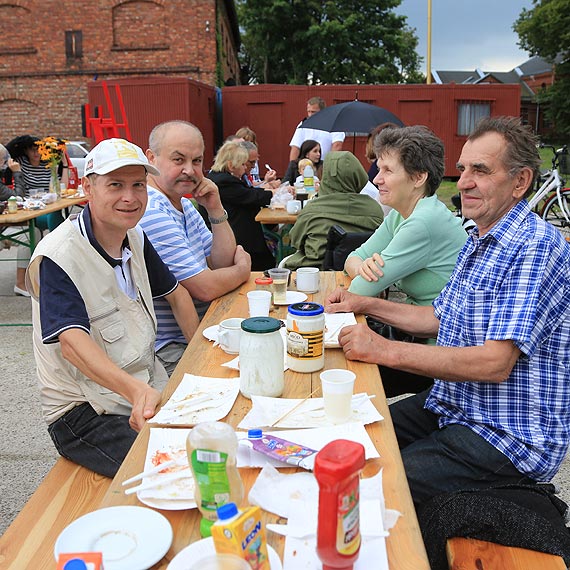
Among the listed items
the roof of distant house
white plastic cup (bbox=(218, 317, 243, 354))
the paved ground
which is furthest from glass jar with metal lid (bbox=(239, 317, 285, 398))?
the roof of distant house

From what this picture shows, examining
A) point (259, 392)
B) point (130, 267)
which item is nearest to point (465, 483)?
point (259, 392)

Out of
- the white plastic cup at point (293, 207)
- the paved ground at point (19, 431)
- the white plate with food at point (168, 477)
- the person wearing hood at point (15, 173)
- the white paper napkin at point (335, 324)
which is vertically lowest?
the paved ground at point (19, 431)

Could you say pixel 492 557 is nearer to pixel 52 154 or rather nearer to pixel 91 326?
pixel 91 326

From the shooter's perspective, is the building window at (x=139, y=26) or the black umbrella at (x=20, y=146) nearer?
the black umbrella at (x=20, y=146)

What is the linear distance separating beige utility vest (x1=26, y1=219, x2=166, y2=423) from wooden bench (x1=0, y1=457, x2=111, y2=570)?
0.23 metres

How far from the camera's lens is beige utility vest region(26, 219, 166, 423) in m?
2.14

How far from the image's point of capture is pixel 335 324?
2525mm

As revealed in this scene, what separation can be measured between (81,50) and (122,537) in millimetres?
20210

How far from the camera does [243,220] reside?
6070 millimetres

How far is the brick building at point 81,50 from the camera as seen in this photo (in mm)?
18422

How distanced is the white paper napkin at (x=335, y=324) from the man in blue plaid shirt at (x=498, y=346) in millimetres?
92

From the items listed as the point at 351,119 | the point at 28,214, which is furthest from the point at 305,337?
the point at 351,119

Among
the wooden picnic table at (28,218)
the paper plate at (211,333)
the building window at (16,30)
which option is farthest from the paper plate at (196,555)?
the building window at (16,30)

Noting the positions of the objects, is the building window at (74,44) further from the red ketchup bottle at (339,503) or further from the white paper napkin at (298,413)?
the red ketchup bottle at (339,503)
